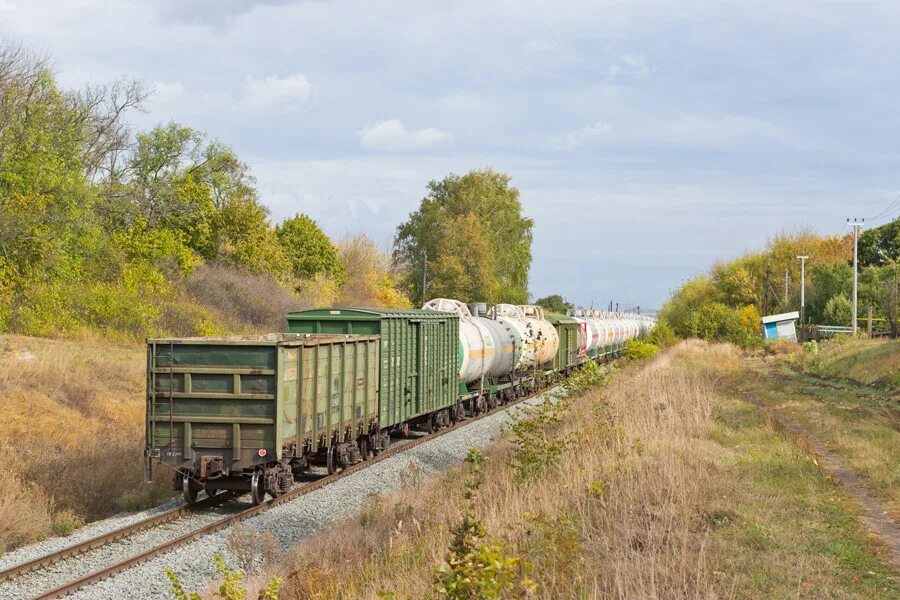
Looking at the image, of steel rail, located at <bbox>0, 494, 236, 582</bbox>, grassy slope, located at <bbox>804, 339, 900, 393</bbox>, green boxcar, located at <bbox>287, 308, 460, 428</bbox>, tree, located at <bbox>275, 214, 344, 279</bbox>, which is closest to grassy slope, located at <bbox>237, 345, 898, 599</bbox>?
steel rail, located at <bbox>0, 494, 236, 582</bbox>

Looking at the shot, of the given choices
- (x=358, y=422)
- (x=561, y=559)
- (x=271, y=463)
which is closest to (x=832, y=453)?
(x=358, y=422)

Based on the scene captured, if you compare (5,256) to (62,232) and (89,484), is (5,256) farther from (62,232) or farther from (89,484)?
(89,484)

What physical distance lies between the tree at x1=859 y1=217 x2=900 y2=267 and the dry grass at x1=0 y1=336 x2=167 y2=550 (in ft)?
318

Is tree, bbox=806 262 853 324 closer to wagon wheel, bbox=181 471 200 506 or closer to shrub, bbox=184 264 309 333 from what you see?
shrub, bbox=184 264 309 333

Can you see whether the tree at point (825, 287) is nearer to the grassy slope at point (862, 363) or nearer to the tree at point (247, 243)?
the grassy slope at point (862, 363)

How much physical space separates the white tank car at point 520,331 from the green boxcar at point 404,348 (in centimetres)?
734

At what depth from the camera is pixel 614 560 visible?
29.2 ft

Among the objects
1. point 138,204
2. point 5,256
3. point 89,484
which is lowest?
point 89,484

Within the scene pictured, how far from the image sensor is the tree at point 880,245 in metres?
106

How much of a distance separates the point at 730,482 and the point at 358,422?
755 centimetres

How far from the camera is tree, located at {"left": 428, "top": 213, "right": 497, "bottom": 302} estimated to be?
76875mm

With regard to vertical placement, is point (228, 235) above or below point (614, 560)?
above

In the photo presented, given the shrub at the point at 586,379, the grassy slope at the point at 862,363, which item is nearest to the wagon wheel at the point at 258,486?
the shrub at the point at 586,379

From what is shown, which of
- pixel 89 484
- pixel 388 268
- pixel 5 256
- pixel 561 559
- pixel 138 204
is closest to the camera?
pixel 561 559
